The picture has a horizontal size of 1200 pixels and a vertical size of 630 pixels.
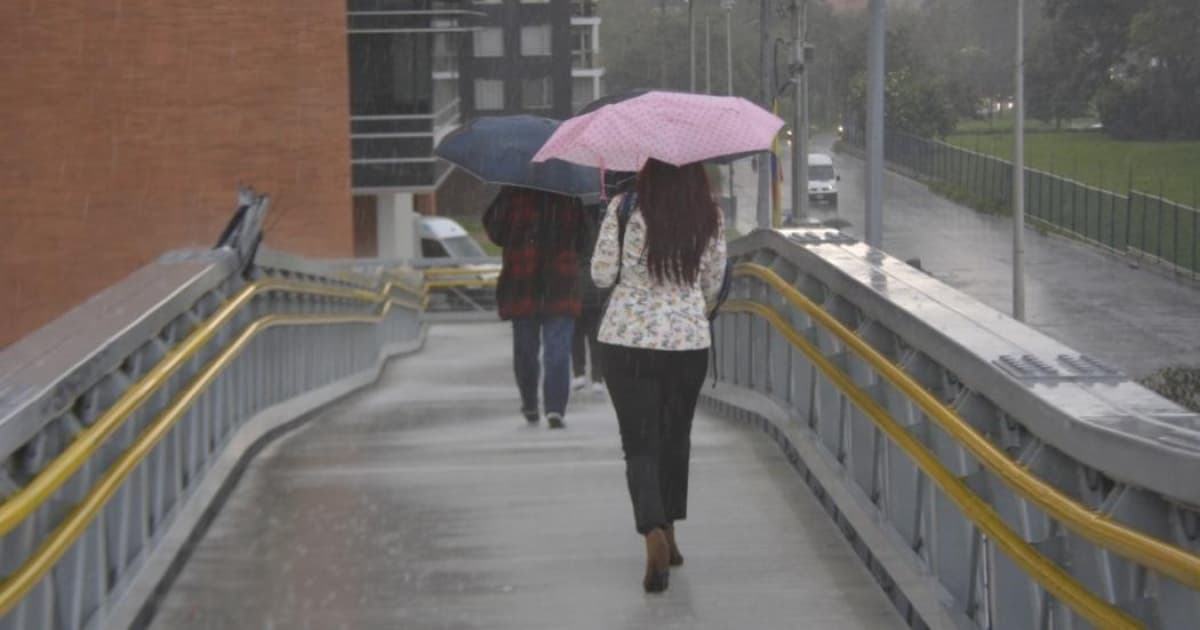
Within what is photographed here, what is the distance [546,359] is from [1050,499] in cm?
739

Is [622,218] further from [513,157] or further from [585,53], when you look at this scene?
[585,53]

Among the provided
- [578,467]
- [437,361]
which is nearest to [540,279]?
[578,467]

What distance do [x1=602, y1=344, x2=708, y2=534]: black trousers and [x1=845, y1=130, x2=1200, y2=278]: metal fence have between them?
1369 inches

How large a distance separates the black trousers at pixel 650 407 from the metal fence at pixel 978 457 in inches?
24.8

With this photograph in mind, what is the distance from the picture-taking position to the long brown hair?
711 centimetres

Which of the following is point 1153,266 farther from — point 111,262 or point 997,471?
point 997,471

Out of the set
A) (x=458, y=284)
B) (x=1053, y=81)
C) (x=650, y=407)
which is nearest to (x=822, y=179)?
(x=1053, y=81)

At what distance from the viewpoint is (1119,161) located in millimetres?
54281

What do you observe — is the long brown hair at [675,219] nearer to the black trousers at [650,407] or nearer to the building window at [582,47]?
the black trousers at [650,407]

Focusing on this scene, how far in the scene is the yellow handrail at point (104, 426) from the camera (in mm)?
4918

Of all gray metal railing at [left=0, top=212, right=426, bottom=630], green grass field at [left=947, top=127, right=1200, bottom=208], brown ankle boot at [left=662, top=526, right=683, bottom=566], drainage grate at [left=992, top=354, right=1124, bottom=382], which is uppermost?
drainage grate at [left=992, top=354, right=1124, bottom=382]

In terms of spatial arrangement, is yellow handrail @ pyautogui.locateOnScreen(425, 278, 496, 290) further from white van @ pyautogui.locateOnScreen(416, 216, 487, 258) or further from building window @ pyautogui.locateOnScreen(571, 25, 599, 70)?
building window @ pyautogui.locateOnScreen(571, 25, 599, 70)

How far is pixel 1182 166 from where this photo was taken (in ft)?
179

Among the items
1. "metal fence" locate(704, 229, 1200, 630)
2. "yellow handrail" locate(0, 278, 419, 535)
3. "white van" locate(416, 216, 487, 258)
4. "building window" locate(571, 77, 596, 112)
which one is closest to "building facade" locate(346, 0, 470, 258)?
"white van" locate(416, 216, 487, 258)
